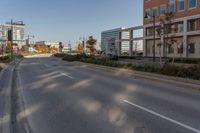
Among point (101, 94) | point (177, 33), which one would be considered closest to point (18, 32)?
point (177, 33)

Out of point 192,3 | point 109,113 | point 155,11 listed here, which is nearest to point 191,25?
point 192,3

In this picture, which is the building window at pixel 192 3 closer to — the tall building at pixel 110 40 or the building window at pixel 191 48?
the building window at pixel 191 48

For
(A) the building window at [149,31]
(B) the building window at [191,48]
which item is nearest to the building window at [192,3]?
(B) the building window at [191,48]

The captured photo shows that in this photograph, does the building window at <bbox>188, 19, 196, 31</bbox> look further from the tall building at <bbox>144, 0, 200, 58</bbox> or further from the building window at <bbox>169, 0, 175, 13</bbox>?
the building window at <bbox>169, 0, 175, 13</bbox>

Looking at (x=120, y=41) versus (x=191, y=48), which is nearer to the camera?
(x=191, y=48)

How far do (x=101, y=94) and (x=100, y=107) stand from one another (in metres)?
3.26

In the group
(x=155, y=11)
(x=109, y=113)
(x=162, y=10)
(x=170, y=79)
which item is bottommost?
(x=109, y=113)

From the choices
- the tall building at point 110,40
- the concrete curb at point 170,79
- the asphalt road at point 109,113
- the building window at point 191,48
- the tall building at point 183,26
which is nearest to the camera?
the asphalt road at point 109,113

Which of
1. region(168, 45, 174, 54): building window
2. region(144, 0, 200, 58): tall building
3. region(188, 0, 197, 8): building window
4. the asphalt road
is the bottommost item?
the asphalt road

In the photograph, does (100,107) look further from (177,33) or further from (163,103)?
(177,33)

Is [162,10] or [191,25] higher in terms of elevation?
[162,10]

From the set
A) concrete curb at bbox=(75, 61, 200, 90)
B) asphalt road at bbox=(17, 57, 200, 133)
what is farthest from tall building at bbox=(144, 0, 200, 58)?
asphalt road at bbox=(17, 57, 200, 133)

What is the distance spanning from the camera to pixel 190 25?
52.4 meters

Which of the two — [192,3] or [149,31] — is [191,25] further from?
[149,31]
